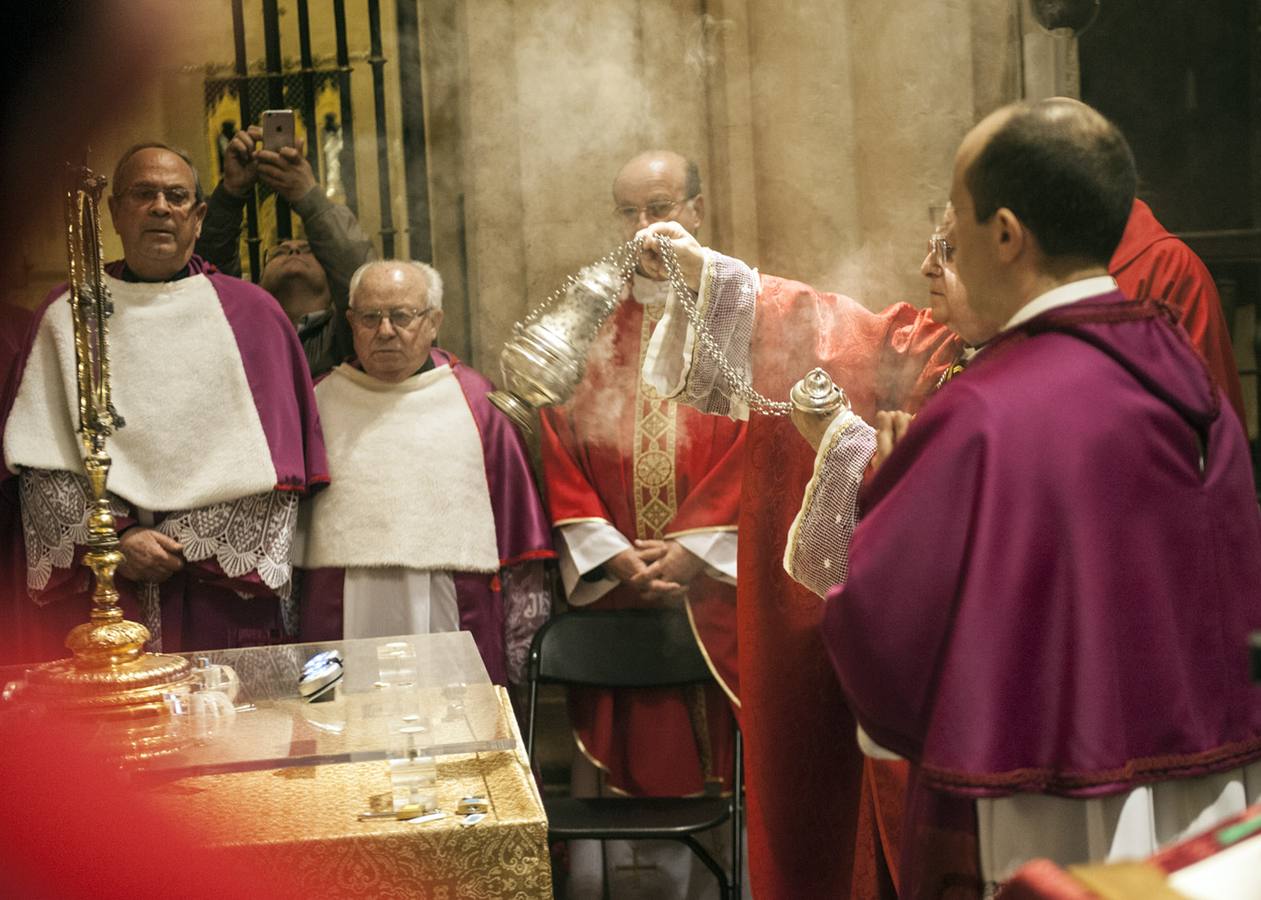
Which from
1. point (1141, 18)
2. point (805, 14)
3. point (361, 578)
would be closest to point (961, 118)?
point (805, 14)

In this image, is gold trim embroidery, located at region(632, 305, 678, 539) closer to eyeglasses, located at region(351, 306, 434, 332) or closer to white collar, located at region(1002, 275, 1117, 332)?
eyeglasses, located at region(351, 306, 434, 332)

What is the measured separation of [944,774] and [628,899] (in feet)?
8.29

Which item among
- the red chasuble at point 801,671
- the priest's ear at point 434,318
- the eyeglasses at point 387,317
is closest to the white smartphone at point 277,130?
the eyeglasses at point 387,317

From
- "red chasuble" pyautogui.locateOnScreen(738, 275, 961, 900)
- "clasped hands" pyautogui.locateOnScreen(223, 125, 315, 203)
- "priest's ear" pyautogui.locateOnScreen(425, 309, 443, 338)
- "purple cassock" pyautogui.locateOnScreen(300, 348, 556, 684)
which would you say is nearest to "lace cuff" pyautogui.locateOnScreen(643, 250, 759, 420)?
"red chasuble" pyautogui.locateOnScreen(738, 275, 961, 900)

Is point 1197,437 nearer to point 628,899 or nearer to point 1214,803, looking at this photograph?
point 1214,803

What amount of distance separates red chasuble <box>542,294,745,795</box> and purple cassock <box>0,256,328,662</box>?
0.75 metres

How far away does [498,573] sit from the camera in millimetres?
3957

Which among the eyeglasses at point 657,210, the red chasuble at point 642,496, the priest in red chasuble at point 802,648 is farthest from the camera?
the red chasuble at point 642,496

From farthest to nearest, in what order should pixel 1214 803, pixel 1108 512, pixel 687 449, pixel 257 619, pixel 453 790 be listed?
1. pixel 687 449
2. pixel 257 619
3. pixel 453 790
4. pixel 1214 803
5. pixel 1108 512

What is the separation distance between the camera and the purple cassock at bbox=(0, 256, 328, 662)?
349cm

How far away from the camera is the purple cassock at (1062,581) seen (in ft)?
5.22

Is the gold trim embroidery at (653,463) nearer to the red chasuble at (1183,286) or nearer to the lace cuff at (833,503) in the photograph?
the red chasuble at (1183,286)

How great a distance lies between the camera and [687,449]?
3992 mm

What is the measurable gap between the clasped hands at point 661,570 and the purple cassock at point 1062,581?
6.93 feet
